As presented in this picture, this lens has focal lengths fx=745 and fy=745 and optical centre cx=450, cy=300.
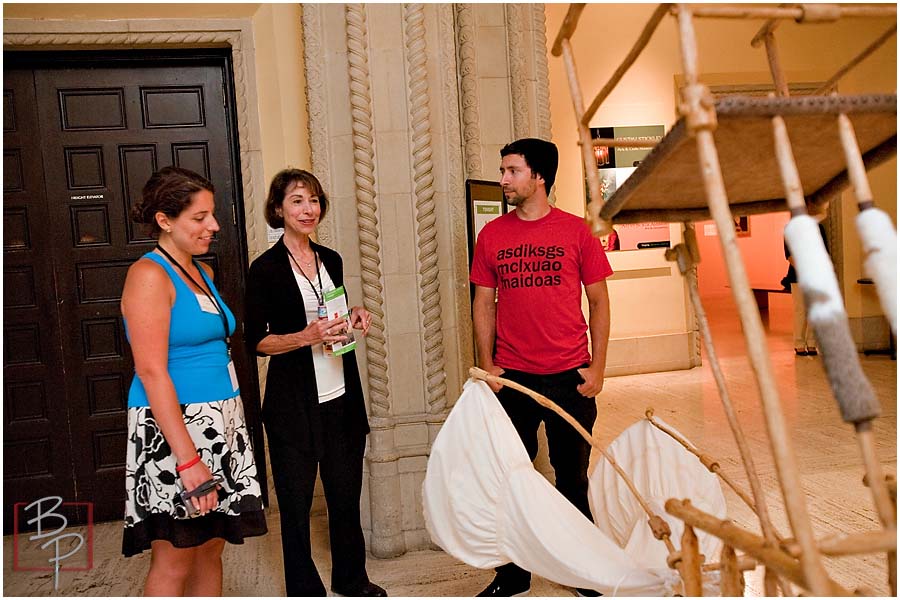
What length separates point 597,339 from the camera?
3.05 m

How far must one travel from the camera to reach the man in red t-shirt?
2.96 m

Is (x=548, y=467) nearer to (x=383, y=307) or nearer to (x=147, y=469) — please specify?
(x=383, y=307)

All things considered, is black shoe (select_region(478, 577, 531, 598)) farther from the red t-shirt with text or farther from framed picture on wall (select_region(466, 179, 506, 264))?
framed picture on wall (select_region(466, 179, 506, 264))

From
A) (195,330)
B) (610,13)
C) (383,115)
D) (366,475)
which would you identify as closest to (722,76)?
(610,13)

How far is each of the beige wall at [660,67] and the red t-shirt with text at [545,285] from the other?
4.68 meters

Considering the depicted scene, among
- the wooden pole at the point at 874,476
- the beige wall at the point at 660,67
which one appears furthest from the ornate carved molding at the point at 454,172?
A: the beige wall at the point at 660,67

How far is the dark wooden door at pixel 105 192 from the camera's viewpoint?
402 cm

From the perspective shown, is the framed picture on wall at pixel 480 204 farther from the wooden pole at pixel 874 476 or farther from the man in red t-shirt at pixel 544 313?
the wooden pole at pixel 874 476

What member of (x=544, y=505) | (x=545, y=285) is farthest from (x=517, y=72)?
(x=544, y=505)

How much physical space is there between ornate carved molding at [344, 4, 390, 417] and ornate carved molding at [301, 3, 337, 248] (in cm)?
15

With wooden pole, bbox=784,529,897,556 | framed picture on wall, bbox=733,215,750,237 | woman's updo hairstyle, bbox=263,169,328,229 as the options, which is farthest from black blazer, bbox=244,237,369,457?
framed picture on wall, bbox=733,215,750,237

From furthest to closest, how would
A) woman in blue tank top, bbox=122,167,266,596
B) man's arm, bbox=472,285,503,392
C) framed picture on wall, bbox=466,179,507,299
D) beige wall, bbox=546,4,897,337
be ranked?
1. beige wall, bbox=546,4,897,337
2. framed picture on wall, bbox=466,179,507,299
3. man's arm, bbox=472,285,503,392
4. woman in blue tank top, bbox=122,167,266,596

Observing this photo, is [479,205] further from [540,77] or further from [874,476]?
[874,476]

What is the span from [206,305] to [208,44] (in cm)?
229
